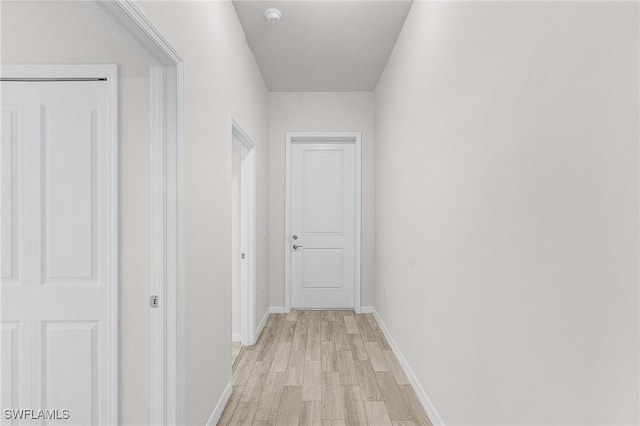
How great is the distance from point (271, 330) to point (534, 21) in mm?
3358

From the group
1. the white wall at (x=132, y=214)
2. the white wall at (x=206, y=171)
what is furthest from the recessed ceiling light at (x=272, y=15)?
the white wall at (x=132, y=214)

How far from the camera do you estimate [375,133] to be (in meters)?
4.21

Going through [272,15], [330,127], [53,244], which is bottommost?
[53,244]

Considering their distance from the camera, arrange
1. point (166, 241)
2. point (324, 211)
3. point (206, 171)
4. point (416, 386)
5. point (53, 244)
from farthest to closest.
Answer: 1. point (324, 211)
2. point (416, 386)
3. point (206, 171)
4. point (53, 244)
5. point (166, 241)

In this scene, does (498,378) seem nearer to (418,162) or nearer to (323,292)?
(418,162)

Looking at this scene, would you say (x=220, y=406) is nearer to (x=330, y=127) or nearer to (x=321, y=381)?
(x=321, y=381)

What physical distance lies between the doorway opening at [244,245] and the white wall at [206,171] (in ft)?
2.29

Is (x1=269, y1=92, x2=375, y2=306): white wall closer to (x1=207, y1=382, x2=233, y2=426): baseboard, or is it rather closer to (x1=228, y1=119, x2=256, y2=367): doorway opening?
(x1=228, y1=119, x2=256, y2=367): doorway opening

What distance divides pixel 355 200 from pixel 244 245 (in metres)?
1.58

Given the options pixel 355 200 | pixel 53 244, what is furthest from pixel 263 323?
pixel 53 244

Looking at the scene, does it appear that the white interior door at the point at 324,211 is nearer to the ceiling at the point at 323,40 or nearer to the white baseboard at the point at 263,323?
the white baseboard at the point at 263,323

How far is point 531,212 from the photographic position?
3.64 feet

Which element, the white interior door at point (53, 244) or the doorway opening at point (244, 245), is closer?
the white interior door at point (53, 244)

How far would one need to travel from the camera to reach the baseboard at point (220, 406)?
1.97 meters
